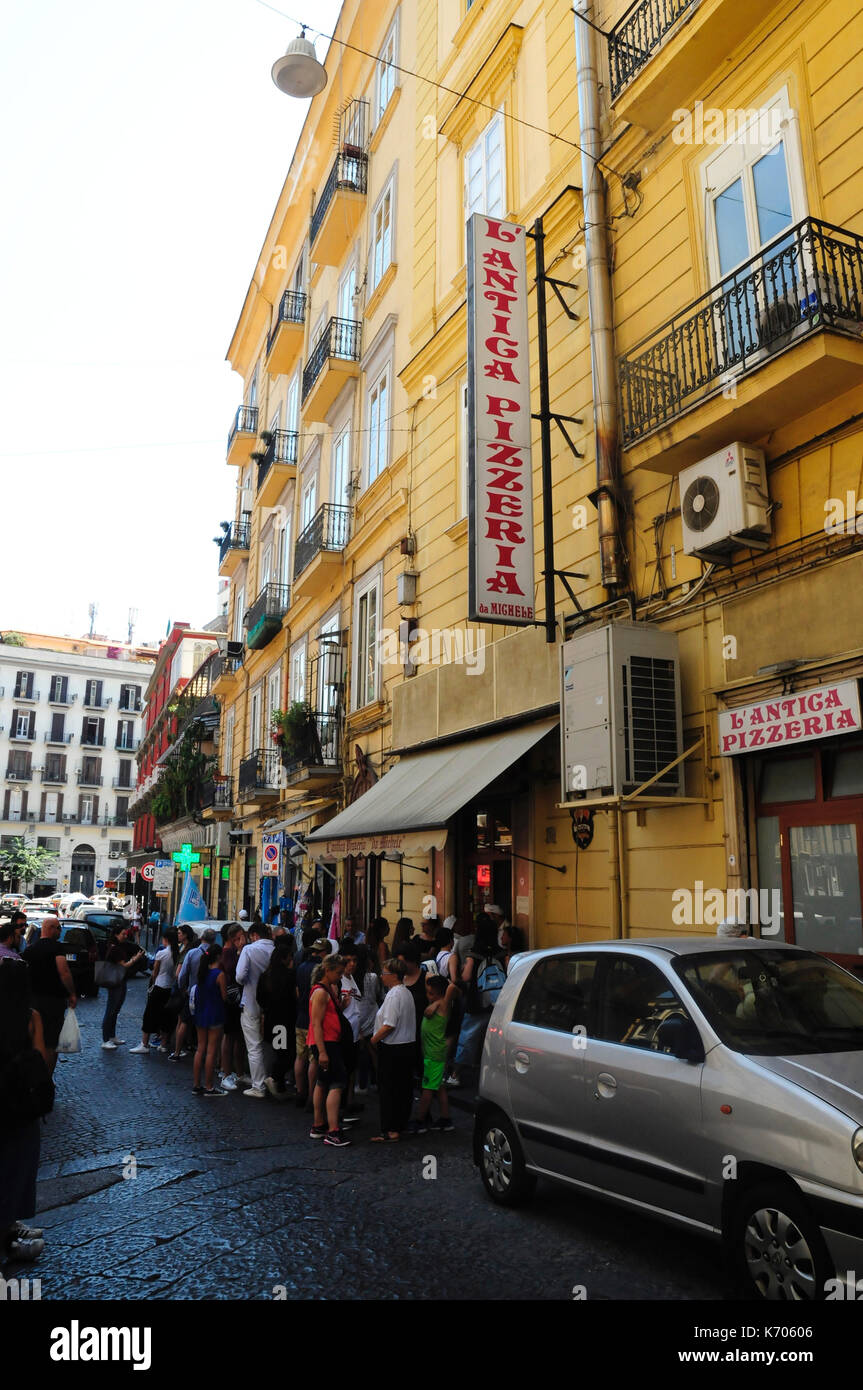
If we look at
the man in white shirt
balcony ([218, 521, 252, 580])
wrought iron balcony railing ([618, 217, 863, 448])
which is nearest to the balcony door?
wrought iron balcony railing ([618, 217, 863, 448])

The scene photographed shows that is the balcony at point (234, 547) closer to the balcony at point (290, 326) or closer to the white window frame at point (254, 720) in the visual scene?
the white window frame at point (254, 720)

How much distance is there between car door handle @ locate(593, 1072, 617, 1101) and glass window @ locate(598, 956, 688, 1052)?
194 mm

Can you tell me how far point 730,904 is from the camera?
8.40 meters

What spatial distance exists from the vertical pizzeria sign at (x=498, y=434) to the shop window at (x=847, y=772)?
3.93 m

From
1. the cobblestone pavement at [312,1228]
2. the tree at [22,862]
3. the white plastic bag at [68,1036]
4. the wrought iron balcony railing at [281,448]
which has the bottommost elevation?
the cobblestone pavement at [312,1228]

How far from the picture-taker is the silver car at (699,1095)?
13.4 feet

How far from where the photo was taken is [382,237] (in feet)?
65.2

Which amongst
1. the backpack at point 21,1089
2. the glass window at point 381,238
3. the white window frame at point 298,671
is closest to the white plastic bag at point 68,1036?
the backpack at point 21,1089

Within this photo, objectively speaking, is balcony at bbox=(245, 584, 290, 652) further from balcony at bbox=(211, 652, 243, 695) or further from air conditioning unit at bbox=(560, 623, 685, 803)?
air conditioning unit at bbox=(560, 623, 685, 803)

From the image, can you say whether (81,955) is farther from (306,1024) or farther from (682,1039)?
(682,1039)

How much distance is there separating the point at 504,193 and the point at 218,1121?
12.4 meters
